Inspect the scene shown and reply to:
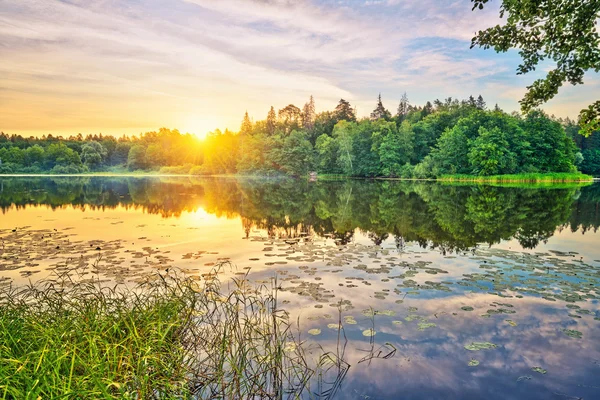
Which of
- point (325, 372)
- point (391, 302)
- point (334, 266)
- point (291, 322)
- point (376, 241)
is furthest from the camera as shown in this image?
point (376, 241)

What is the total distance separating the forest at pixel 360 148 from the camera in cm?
6612

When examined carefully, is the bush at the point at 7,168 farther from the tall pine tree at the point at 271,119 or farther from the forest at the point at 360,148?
the tall pine tree at the point at 271,119

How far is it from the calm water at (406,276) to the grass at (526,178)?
4350 centimetres

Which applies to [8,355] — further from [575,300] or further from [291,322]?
[575,300]

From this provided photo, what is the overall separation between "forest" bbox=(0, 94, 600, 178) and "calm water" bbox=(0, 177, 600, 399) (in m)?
50.2

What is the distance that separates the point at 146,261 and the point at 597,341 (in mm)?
10514

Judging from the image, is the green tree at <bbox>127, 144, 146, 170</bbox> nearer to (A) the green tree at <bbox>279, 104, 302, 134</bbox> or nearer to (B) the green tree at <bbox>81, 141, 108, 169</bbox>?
(B) the green tree at <bbox>81, 141, 108, 169</bbox>

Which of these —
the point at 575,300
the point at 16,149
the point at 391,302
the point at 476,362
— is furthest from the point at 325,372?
the point at 16,149

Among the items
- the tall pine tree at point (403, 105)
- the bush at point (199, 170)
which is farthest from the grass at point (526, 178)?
the bush at point (199, 170)

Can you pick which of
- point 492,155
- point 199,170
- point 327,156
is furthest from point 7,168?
point 492,155

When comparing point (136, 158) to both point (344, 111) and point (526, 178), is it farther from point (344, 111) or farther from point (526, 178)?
point (526, 178)

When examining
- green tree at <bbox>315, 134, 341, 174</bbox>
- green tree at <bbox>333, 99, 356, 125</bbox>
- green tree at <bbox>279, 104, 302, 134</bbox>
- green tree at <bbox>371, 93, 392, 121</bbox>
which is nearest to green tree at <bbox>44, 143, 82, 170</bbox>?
green tree at <bbox>279, 104, 302, 134</bbox>

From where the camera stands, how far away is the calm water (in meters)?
5.07

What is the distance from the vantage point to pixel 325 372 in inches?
198
